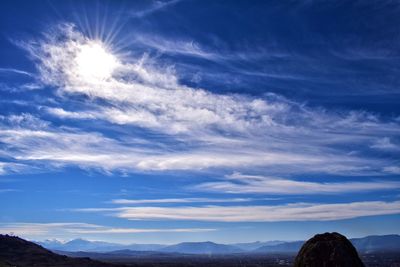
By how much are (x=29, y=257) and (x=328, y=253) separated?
164141mm

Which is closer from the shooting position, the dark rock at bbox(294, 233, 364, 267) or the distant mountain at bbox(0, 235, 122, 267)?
the dark rock at bbox(294, 233, 364, 267)

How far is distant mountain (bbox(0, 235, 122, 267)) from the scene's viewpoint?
164 m

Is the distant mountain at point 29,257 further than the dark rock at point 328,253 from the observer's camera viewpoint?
Yes

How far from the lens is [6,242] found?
628ft

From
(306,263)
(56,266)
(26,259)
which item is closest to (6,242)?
(26,259)

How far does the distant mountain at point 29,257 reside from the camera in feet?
538

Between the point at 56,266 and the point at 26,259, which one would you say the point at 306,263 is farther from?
the point at 26,259

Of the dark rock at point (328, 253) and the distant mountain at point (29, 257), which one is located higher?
the distant mountain at point (29, 257)

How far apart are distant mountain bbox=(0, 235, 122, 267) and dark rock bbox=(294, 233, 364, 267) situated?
471ft

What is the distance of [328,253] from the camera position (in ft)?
98.7

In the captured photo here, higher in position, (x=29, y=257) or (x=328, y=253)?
(x=29, y=257)

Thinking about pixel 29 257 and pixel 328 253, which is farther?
pixel 29 257

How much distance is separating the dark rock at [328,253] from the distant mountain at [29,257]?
143495 millimetres

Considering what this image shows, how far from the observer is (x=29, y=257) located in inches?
6791
